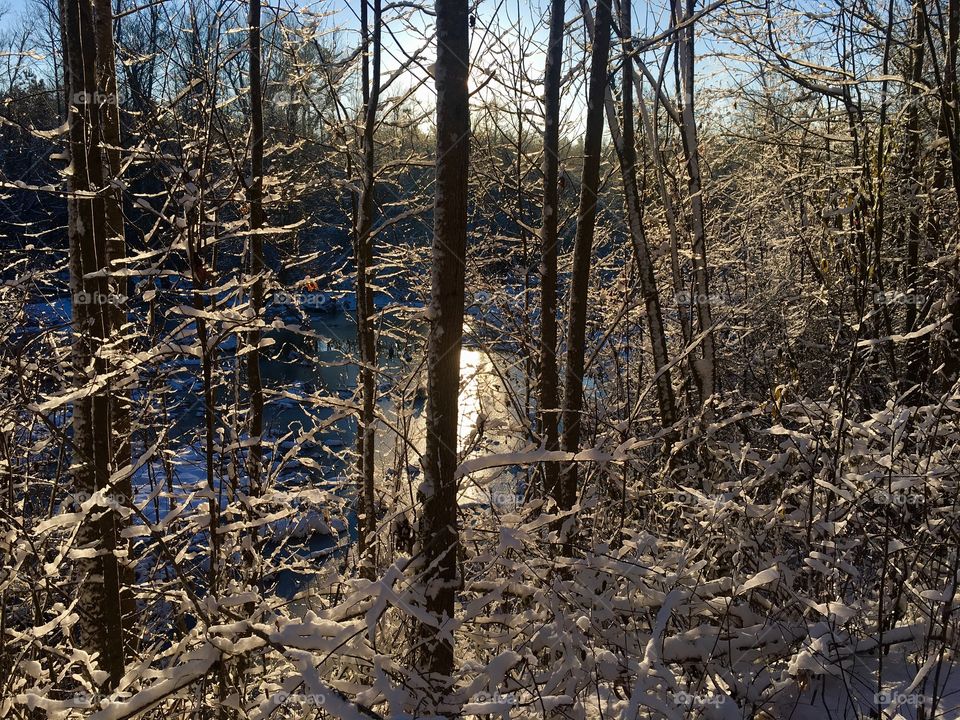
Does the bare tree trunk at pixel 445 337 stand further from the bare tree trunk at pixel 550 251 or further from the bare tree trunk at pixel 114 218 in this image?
the bare tree trunk at pixel 114 218

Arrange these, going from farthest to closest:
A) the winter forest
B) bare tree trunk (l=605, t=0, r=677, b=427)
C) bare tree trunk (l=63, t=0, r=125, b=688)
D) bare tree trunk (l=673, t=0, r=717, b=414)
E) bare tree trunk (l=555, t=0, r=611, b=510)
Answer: bare tree trunk (l=673, t=0, r=717, b=414) → bare tree trunk (l=605, t=0, r=677, b=427) → bare tree trunk (l=555, t=0, r=611, b=510) → bare tree trunk (l=63, t=0, r=125, b=688) → the winter forest

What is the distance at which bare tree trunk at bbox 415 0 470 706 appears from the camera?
286cm

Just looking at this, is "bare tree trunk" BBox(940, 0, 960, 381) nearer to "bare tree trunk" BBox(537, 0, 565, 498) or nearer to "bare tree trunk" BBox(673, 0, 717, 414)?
"bare tree trunk" BBox(673, 0, 717, 414)

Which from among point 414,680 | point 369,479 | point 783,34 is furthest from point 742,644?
point 783,34

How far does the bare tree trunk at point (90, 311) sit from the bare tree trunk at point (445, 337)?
178 centimetres

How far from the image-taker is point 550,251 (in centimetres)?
463

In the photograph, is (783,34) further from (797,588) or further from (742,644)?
(742,644)

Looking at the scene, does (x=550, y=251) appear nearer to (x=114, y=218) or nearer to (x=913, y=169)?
(x=114, y=218)

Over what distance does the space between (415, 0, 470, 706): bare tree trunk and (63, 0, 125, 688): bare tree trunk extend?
70.1 inches

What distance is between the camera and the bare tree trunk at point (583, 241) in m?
4.23

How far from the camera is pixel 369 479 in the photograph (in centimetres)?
528

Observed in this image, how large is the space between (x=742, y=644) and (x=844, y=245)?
512cm

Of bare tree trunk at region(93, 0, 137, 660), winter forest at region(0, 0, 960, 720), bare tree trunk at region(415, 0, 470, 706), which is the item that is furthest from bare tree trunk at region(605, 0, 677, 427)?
bare tree trunk at region(93, 0, 137, 660)

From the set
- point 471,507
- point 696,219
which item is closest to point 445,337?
point 471,507
